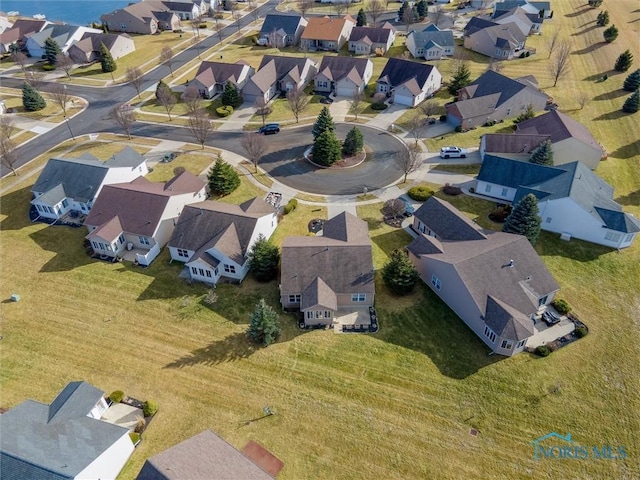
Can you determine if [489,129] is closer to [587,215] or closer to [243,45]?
[587,215]

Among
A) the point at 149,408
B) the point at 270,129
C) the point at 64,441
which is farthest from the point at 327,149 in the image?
the point at 64,441

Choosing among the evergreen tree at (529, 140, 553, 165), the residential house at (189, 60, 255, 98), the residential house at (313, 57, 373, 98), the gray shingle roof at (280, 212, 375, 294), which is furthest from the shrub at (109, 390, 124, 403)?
the residential house at (313, 57, 373, 98)

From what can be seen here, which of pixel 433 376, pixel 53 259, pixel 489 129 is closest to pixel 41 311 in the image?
pixel 53 259

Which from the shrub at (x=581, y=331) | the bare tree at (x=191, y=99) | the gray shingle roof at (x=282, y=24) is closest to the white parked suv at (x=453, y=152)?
the shrub at (x=581, y=331)

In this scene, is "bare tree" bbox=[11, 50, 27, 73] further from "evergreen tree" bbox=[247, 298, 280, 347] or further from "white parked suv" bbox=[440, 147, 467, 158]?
"evergreen tree" bbox=[247, 298, 280, 347]

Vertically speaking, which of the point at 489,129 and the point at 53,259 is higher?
the point at 489,129

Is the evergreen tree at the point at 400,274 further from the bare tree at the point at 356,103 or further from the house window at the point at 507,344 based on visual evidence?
the bare tree at the point at 356,103
